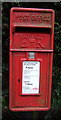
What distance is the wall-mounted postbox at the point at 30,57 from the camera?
7.45ft

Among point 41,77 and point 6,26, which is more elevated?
point 6,26

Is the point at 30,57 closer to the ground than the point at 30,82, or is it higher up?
higher up

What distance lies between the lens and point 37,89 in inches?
96.1

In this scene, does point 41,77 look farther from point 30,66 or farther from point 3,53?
point 3,53

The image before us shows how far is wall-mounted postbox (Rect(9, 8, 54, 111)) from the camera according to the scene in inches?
89.4

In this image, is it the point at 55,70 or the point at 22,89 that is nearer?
the point at 22,89

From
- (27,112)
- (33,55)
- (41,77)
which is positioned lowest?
(27,112)

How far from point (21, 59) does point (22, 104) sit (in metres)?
0.61

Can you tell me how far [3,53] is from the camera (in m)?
3.34

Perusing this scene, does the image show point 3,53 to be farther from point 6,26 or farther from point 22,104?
point 22,104

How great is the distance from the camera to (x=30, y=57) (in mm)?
2357

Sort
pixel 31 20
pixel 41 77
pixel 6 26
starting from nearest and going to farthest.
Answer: pixel 31 20 < pixel 41 77 < pixel 6 26

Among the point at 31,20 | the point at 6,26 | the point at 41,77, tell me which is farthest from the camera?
the point at 6,26

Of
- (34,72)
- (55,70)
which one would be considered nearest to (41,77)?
(34,72)
